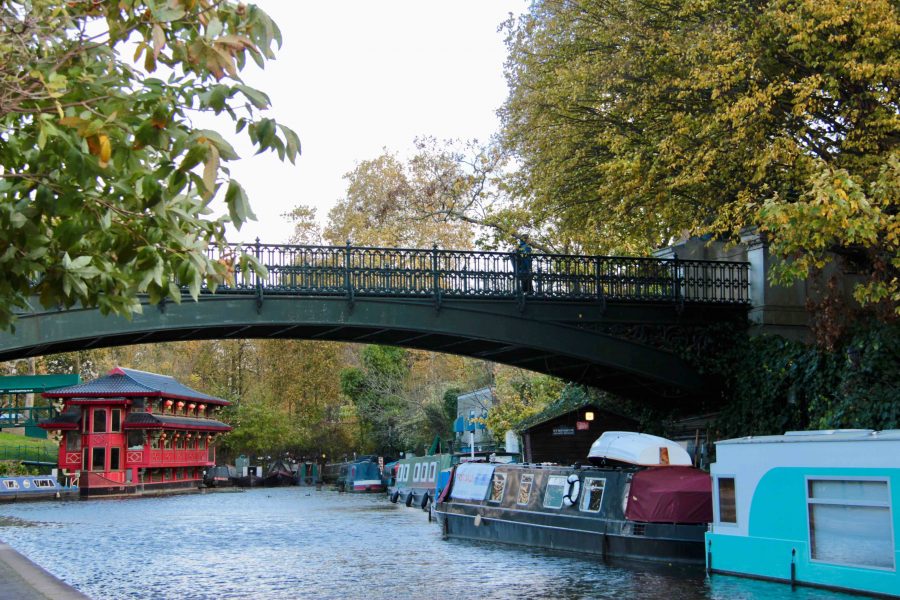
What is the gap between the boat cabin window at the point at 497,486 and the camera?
77.5 ft

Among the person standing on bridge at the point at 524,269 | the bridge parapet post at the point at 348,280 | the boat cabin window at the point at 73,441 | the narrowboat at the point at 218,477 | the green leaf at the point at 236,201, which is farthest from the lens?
the narrowboat at the point at 218,477

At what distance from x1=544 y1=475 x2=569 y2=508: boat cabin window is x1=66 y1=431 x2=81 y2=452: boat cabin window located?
111 feet

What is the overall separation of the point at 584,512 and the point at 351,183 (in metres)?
33.3

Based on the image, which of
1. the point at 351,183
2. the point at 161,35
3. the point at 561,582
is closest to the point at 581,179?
the point at 561,582

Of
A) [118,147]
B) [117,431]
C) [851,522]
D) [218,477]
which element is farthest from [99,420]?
[118,147]

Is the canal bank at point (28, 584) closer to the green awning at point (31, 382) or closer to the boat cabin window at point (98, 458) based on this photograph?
the green awning at point (31, 382)

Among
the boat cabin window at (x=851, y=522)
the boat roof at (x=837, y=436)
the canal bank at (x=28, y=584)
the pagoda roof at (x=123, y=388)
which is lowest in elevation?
the canal bank at (x=28, y=584)

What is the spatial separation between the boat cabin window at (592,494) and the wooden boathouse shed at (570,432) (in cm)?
929

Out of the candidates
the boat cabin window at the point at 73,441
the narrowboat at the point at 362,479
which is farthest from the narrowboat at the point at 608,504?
the boat cabin window at the point at 73,441

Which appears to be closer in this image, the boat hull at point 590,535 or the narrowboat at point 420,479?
the boat hull at point 590,535

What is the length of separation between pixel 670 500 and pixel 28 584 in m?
11.6

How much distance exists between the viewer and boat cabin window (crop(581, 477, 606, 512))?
803 inches

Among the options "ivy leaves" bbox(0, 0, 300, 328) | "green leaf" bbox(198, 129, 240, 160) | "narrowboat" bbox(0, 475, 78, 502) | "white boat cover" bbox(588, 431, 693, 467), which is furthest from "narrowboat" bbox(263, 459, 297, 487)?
"green leaf" bbox(198, 129, 240, 160)

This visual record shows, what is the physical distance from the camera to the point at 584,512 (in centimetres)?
2067
